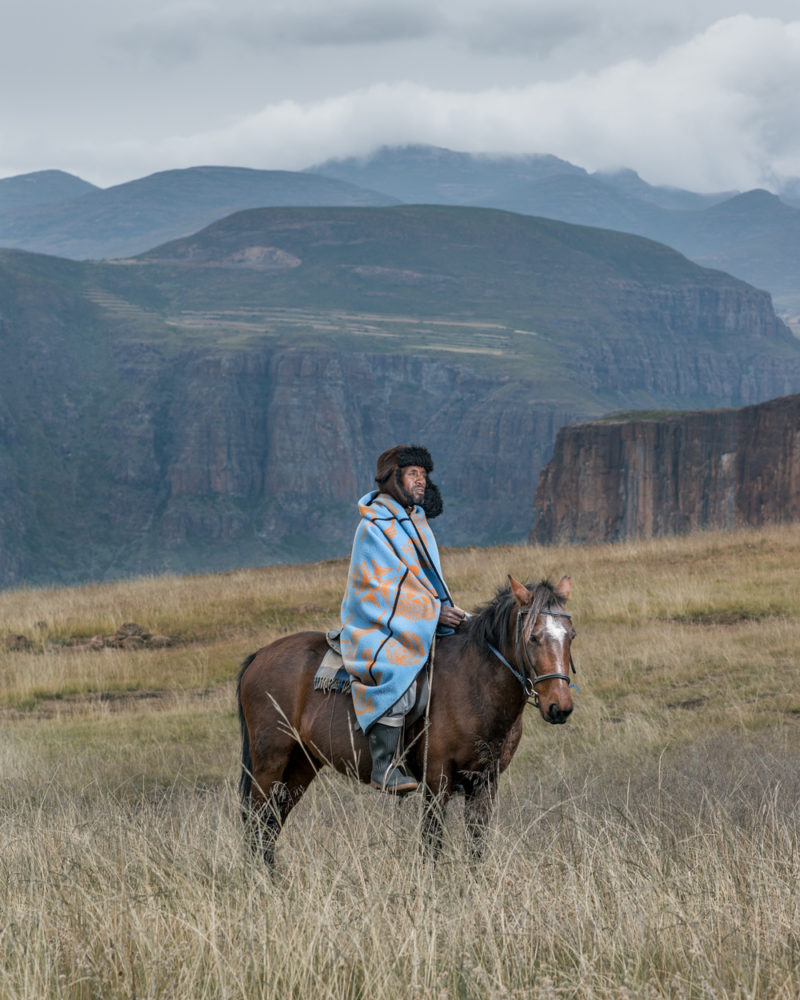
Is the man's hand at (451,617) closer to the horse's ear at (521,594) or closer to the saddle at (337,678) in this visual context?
the saddle at (337,678)

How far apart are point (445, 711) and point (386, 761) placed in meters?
0.39

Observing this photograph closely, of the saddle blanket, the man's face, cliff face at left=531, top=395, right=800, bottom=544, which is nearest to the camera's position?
the saddle blanket

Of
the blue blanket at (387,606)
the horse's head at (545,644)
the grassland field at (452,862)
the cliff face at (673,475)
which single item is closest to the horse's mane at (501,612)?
the horse's head at (545,644)

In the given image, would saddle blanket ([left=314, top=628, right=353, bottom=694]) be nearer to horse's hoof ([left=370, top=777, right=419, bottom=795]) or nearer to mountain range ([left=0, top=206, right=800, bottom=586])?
horse's hoof ([left=370, top=777, right=419, bottom=795])

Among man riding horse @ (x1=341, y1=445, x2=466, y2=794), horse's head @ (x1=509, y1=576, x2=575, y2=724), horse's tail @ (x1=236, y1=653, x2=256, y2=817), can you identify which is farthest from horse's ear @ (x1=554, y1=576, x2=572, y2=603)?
horse's tail @ (x1=236, y1=653, x2=256, y2=817)

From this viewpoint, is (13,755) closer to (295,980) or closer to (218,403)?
(295,980)

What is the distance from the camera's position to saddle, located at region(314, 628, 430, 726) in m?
6.03

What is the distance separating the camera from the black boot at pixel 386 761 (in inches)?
231

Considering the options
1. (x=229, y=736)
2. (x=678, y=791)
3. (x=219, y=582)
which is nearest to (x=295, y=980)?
(x=678, y=791)

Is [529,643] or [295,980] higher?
[529,643]

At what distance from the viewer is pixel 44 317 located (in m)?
176

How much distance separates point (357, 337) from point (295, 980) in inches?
7192

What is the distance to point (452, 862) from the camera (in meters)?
5.00

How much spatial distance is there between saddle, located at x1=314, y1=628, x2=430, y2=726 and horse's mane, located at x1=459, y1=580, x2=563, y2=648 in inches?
13.3
